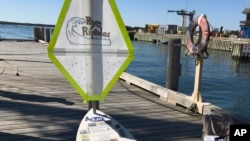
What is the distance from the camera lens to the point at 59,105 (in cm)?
582

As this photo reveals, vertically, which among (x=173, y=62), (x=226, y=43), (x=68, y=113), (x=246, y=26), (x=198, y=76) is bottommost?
(x=68, y=113)

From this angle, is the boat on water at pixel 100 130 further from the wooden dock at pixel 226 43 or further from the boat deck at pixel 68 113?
the wooden dock at pixel 226 43

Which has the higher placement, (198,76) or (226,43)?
(198,76)

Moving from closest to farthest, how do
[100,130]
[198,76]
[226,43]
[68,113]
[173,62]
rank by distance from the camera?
1. [100,130]
2. [68,113]
3. [198,76]
4. [173,62]
5. [226,43]

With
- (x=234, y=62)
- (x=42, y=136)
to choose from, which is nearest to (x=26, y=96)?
(x=42, y=136)

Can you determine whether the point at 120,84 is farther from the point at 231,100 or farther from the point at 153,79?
the point at 153,79

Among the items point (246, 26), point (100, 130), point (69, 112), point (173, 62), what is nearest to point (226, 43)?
point (246, 26)

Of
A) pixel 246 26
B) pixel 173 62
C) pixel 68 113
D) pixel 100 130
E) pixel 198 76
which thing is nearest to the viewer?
pixel 100 130

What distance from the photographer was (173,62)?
23.4 ft

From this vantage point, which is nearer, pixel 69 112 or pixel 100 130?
pixel 100 130

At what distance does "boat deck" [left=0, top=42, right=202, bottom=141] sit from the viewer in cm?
438

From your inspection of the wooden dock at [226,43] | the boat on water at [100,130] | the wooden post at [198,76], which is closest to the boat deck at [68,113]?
the wooden post at [198,76]

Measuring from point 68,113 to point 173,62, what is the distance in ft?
9.63

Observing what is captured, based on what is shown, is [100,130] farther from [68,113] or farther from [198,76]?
[198,76]
